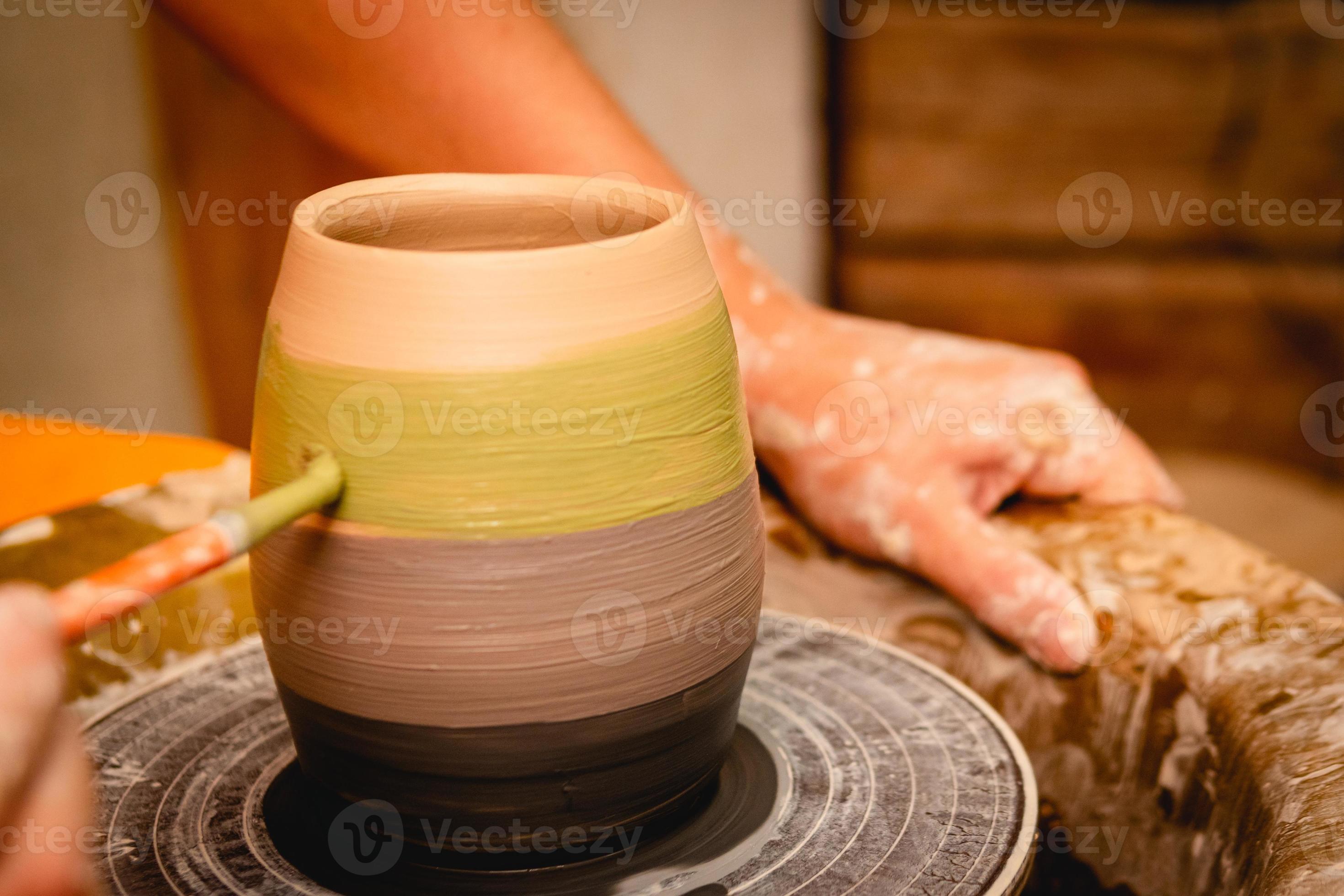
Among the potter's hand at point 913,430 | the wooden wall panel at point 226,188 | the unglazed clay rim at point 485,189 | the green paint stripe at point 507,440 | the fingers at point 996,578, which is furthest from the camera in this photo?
the wooden wall panel at point 226,188

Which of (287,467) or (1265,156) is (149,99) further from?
(1265,156)

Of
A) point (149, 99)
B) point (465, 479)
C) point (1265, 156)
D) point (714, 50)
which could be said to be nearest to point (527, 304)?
point (465, 479)

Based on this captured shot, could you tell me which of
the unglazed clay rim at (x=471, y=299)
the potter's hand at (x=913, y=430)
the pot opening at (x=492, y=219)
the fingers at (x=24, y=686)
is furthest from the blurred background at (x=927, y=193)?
the fingers at (x=24, y=686)

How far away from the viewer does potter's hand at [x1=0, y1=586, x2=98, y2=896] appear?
358 mm

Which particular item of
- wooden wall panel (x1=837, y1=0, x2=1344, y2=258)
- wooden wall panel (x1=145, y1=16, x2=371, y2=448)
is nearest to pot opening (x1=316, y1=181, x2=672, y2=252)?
wooden wall panel (x1=145, y1=16, x2=371, y2=448)

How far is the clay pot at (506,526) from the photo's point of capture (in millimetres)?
563

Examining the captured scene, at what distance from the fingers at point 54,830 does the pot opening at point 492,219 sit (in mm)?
350

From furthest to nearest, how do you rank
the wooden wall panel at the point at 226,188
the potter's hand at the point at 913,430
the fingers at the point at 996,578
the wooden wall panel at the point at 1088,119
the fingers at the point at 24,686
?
the wooden wall panel at the point at 1088,119, the wooden wall panel at the point at 226,188, the potter's hand at the point at 913,430, the fingers at the point at 996,578, the fingers at the point at 24,686

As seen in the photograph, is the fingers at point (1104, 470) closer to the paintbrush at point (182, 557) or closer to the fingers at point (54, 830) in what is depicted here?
the paintbrush at point (182, 557)

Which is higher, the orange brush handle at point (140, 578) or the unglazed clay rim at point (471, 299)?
the unglazed clay rim at point (471, 299)

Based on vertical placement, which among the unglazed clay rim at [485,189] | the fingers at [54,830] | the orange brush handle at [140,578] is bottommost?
the fingers at [54,830]

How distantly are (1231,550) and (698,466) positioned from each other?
56 cm

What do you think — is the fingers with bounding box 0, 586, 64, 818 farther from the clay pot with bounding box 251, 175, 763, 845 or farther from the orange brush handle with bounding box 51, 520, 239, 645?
the clay pot with bounding box 251, 175, 763, 845

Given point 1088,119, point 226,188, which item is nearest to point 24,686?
point 226,188
